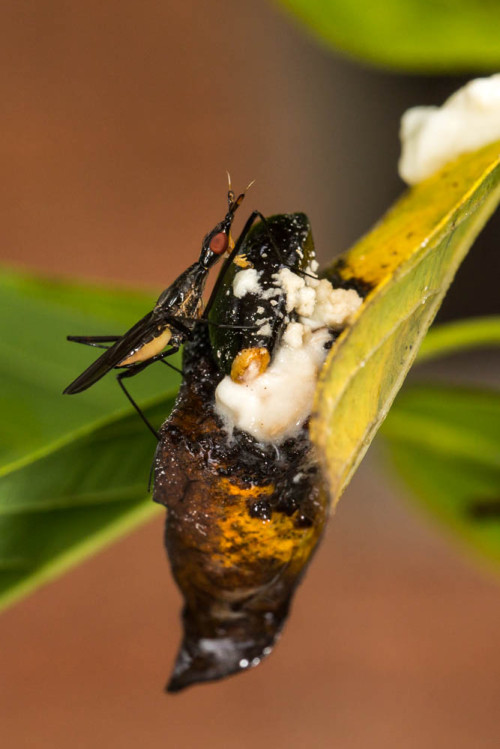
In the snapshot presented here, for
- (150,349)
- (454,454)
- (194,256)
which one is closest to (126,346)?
(150,349)

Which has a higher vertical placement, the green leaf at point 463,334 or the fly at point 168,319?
the fly at point 168,319

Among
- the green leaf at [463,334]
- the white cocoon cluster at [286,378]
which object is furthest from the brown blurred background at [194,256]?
the white cocoon cluster at [286,378]

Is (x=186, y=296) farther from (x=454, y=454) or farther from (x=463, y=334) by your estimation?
(x=454, y=454)

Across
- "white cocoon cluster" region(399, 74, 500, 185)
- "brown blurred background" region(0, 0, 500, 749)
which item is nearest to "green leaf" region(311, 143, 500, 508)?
"white cocoon cluster" region(399, 74, 500, 185)

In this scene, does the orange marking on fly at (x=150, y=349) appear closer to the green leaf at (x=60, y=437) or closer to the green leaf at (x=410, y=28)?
the green leaf at (x=60, y=437)

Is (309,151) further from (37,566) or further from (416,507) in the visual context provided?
(37,566)

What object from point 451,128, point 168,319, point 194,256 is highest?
point 451,128

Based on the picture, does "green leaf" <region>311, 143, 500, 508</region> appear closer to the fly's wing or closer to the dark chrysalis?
the dark chrysalis
